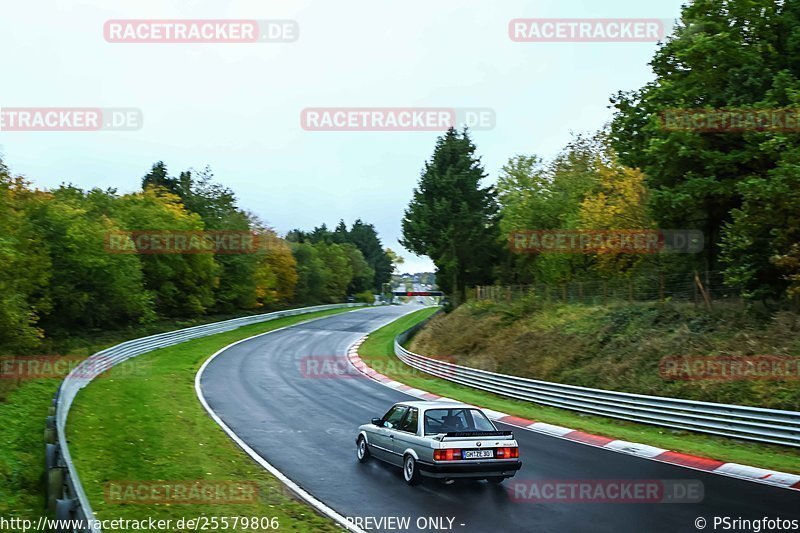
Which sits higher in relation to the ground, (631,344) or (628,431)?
(631,344)

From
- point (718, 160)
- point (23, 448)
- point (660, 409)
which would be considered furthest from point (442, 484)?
point (718, 160)

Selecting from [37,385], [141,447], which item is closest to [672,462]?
[141,447]

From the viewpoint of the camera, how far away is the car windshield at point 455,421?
485 inches

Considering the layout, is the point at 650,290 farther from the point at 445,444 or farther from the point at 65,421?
the point at 65,421

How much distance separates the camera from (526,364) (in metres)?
27.2

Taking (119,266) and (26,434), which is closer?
(26,434)

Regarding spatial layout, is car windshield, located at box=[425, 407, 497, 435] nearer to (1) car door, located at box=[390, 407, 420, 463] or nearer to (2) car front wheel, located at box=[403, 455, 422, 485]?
(1) car door, located at box=[390, 407, 420, 463]

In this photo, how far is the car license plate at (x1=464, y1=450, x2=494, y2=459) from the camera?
448 inches

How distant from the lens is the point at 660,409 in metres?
18.3

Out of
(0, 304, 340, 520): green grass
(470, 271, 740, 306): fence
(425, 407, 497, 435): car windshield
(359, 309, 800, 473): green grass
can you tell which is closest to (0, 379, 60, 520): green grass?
(0, 304, 340, 520): green grass

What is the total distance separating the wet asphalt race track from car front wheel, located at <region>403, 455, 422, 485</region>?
143mm

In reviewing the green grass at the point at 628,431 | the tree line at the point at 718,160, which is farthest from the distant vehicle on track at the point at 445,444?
the tree line at the point at 718,160

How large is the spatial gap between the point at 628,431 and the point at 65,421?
15523mm

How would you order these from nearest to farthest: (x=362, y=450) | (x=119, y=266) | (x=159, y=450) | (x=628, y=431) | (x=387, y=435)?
1. (x=387, y=435)
2. (x=362, y=450)
3. (x=159, y=450)
4. (x=628, y=431)
5. (x=119, y=266)
